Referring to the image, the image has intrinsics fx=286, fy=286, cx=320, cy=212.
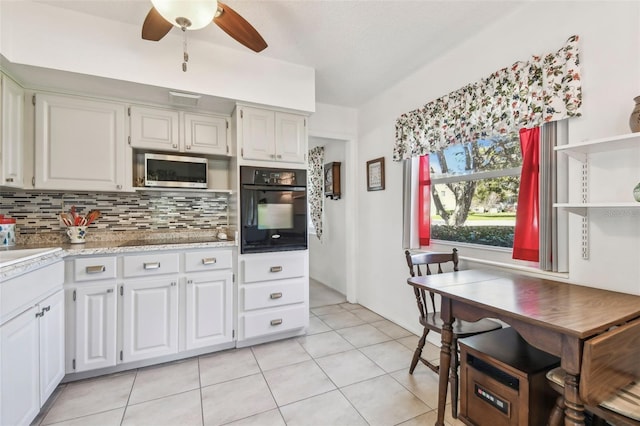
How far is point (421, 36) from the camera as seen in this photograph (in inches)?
88.7

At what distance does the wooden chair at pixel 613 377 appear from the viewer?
3.37 feet

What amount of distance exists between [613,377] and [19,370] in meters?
2.68

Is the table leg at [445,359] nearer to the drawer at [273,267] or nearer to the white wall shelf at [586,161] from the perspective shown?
the white wall shelf at [586,161]

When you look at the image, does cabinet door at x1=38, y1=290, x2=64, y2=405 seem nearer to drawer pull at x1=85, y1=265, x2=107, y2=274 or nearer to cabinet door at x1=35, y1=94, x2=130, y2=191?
drawer pull at x1=85, y1=265, x2=107, y2=274

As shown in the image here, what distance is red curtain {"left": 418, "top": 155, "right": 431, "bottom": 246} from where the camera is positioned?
271 centimetres

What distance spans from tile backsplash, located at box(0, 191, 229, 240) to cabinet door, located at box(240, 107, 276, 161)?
2.33ft

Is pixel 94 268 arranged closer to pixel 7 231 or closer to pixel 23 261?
pixel 23 261

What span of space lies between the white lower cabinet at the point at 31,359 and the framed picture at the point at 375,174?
Result: 290cm

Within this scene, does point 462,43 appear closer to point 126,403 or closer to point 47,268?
point 47,268

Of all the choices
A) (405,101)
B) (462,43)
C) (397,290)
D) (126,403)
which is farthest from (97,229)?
(462,43)

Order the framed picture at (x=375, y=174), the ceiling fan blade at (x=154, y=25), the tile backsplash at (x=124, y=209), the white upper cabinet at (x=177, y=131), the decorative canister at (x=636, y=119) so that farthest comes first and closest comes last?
the framed picture at (x=375, y=174) → the white upper cabinet at (x=177, y=131) → the tile backsplash at (x=124, y=209) → the ceiling fan blade at (x=154, y=25) → the decorative canister at (x=636, y=119)

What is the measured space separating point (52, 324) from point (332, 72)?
2932 millimetres

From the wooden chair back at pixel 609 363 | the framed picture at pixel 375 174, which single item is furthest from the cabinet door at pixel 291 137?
the wooden chair back at pixel 609 363

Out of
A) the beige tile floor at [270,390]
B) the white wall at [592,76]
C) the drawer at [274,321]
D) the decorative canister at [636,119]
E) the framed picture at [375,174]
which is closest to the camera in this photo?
the decorative canister at [636,119]
